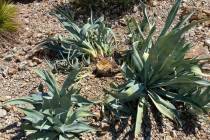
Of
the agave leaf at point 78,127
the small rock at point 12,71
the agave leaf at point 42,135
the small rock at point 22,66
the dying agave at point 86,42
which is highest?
the dying agave at point 86,42

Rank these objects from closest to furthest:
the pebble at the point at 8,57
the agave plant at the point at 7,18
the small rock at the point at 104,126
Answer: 1. the small rock at the point at 104,126
2. the pebble at the point at 8,57
3. the agave plant at the point at 7,18

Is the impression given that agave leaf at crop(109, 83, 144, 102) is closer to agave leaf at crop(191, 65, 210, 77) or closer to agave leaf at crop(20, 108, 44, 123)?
agave leaf at crop(191, 65, 210, 77)

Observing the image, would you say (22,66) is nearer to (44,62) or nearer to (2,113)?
(44,62)

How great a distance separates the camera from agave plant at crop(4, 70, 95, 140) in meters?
→ 3.48

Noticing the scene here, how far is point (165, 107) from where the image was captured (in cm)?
369

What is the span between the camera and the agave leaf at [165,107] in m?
3.62

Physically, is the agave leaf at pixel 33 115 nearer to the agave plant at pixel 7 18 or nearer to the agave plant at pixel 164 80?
the agave plant at pixel 164 80

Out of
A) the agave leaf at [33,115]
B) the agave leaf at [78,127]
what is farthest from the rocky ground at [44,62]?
the agave leaf at [33,115]

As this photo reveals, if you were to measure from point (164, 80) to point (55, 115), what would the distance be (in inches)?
35.6

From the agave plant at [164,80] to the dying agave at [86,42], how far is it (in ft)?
1.32

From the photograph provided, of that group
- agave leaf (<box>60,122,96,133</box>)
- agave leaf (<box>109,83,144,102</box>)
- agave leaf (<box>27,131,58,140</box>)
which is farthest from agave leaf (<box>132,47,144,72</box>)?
agave leaf (<box>27,131,58,140</box>)

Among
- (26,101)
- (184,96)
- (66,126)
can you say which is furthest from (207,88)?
(26,101)

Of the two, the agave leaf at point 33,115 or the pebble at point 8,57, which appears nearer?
the agave leaf at point 33,115

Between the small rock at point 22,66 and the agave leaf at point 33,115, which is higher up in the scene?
the small rock at point 22,66
